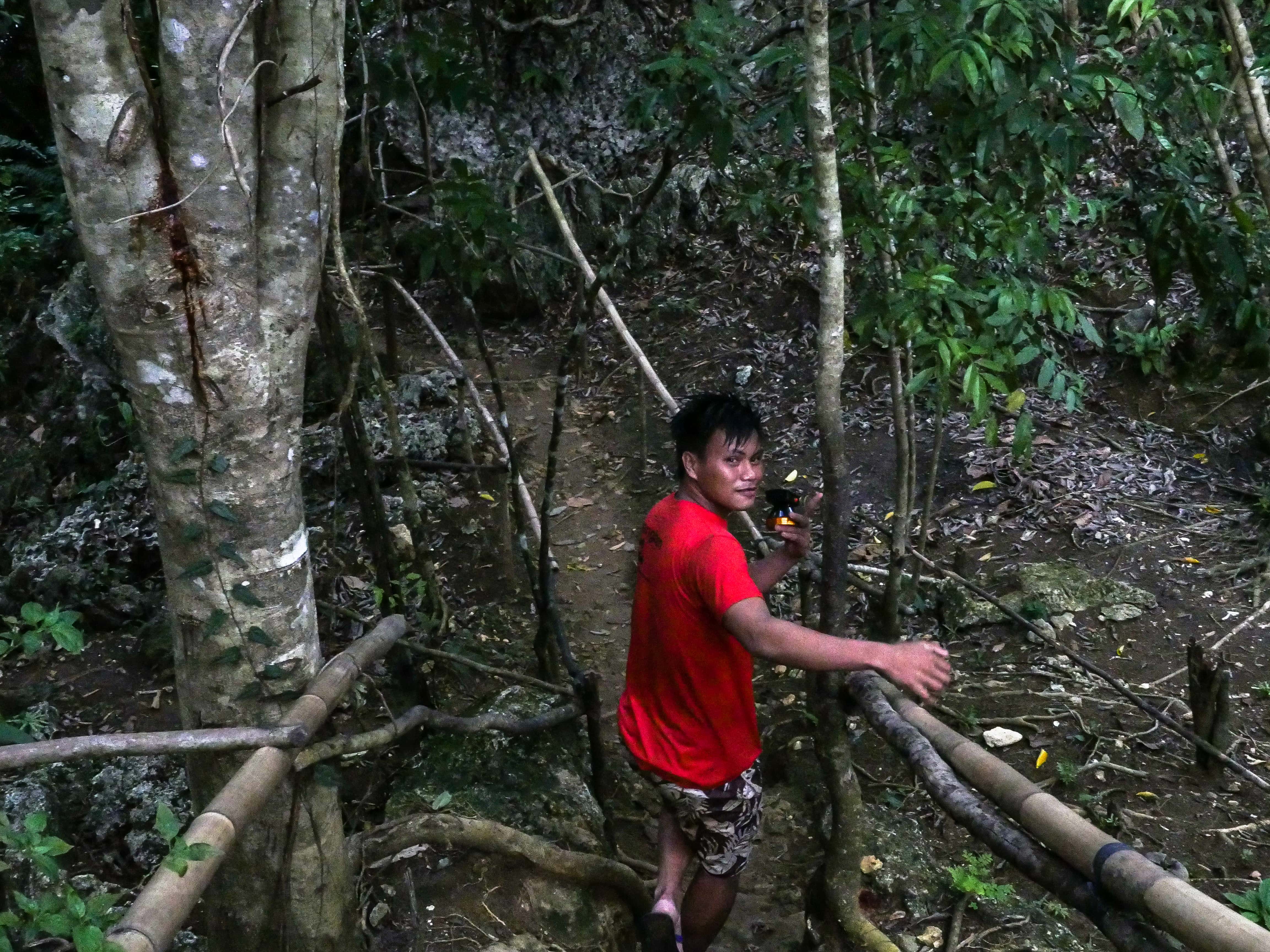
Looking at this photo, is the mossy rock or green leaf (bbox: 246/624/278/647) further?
the mossy rock

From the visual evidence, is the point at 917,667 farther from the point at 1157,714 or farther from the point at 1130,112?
the point at 1130,112

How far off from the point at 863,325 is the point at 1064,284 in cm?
455

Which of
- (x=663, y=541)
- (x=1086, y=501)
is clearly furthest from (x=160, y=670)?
(x=1086, y=501)

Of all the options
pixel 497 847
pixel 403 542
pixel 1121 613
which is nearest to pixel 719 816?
pixel 497 847

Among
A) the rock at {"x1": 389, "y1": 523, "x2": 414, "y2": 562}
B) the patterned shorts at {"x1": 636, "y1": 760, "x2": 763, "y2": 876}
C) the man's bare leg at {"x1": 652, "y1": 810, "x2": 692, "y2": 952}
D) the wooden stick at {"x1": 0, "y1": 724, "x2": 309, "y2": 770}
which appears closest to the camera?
the wooden stick at {"x1": 0, "y1": 724, "x2": 309, "y2": 770}

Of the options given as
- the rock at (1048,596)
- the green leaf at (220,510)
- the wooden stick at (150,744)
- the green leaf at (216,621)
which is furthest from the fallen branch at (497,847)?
the rock at (1048,596)

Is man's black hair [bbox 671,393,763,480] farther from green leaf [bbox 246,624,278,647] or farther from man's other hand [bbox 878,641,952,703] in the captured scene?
green leaf [bbox 246,624,278,647]

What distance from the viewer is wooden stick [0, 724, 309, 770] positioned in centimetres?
171

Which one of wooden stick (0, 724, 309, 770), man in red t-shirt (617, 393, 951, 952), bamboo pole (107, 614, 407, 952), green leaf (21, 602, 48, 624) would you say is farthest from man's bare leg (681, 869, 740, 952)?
green leaf (21, 602, 48, 624)

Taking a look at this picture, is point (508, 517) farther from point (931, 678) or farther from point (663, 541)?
point (931, 678)

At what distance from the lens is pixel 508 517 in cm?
566

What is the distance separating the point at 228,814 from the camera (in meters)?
1.92

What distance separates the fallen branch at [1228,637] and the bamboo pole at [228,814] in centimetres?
318

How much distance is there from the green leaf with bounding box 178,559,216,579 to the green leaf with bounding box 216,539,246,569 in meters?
0.03
